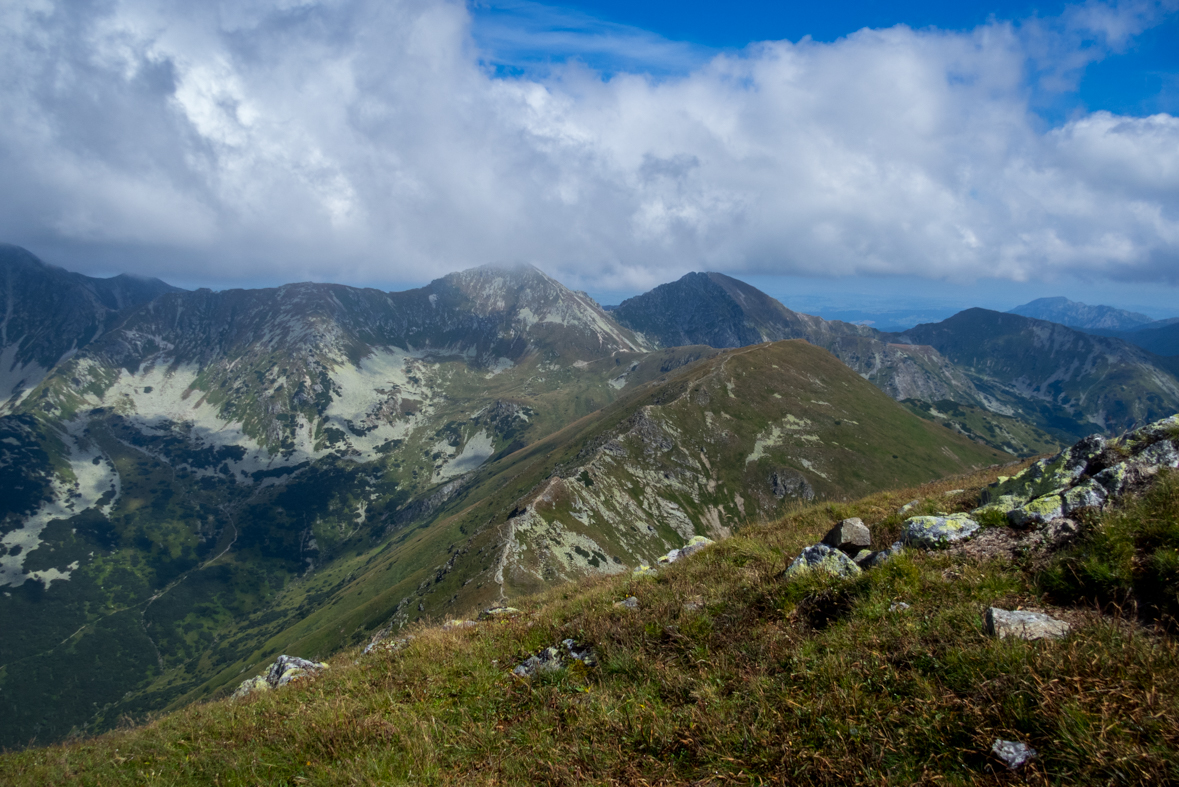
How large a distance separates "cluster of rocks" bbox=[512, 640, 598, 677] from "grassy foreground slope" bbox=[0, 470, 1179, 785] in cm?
23

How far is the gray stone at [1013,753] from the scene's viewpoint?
426cm

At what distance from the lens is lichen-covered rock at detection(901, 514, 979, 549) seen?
364 inches

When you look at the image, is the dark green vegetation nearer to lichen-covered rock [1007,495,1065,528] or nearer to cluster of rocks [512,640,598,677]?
lichen-covered rock [1007,495,1065,528]

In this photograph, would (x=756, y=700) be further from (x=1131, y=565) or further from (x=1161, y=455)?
(x=1161, y=455)

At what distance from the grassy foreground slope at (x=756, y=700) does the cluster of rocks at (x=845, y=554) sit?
0.51m

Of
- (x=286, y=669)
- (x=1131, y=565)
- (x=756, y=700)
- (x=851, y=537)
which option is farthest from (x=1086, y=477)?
(x=286, y=669)

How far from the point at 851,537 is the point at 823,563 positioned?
2054mm

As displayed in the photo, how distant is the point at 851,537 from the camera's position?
10805 mm

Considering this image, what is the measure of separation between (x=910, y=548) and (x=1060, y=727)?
5.62 meters

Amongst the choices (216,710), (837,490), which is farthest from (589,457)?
(216,710)

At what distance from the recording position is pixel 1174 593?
5836mm

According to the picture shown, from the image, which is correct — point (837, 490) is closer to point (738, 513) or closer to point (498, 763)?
point (738, 513)

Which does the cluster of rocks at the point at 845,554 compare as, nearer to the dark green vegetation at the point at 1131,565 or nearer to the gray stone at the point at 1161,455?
the dark green vegetation at the point at 1131,565

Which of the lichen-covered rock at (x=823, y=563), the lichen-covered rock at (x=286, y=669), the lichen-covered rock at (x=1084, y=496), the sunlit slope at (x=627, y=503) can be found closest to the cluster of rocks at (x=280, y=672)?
the lichen-covered rock at (x=286, y=669)
